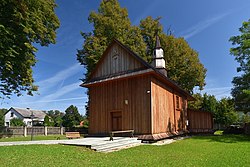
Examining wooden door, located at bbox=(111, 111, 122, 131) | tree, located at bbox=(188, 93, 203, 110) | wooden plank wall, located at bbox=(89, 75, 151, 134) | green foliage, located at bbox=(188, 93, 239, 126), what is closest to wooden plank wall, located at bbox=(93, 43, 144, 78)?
wooden plank wall, located at bbox=(89, 75, 151, 134)

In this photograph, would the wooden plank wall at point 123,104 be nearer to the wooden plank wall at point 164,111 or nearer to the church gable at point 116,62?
the wooden plank wall at point 164,111

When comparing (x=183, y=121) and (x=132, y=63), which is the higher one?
(x=132, y=63)

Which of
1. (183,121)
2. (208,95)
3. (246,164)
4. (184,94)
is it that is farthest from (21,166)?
(208,95)

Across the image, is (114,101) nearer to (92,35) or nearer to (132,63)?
(132,63)

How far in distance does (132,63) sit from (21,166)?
38.2 feet

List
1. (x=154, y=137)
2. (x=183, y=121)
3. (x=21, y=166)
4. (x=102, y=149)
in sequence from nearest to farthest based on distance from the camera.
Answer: (x=21, y=166) < (x=102, y=149) < (x=154, y=137) < (x=183, y=121)

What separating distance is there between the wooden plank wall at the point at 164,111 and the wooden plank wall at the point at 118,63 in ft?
7.23

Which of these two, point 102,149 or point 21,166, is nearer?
point 21,166

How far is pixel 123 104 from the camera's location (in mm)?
16953

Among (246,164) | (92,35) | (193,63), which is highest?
(92,35)

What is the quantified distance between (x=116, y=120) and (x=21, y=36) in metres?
9.71

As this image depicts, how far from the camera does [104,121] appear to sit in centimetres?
1791

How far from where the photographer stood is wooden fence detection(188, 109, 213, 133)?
24.6 metres

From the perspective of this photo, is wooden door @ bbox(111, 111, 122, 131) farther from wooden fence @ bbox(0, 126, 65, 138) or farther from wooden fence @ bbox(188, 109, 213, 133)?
wooden fence @ bbox(0, 126, 65, 138)
